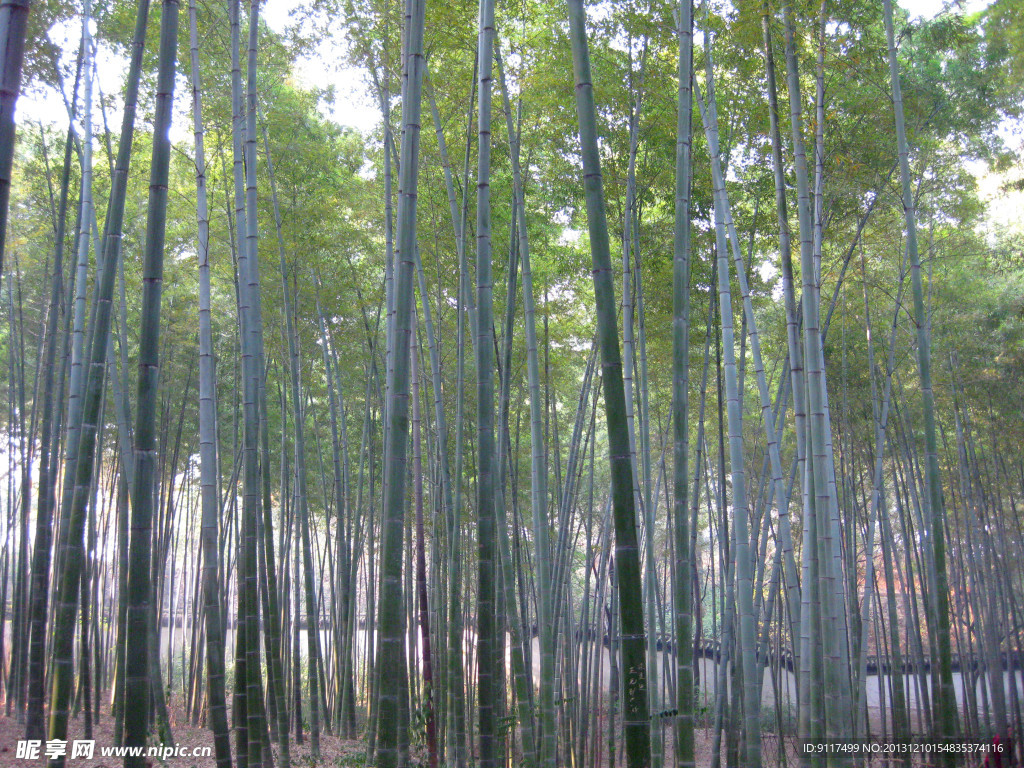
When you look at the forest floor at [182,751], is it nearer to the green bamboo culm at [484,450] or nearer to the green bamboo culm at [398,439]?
the green bamboo culm at [484,450]

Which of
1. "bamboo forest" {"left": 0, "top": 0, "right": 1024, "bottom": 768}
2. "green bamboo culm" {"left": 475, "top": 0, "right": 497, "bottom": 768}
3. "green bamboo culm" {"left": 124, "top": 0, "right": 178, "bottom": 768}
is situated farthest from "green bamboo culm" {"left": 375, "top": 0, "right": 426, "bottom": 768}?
"green bamboo culm" {"left": 124, "top": 0, "right": 178, "bottom": 768}

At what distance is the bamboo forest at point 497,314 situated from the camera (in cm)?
296

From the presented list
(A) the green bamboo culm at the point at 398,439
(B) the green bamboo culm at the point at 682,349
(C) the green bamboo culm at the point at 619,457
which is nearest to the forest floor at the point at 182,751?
(A) the green bamboo culm at the point at 398,439

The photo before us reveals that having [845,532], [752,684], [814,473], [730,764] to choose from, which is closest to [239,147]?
[814,473]

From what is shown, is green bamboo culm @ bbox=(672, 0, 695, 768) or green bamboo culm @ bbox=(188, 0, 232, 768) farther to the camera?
green bamboo culm @ bbox=(188, 0, 232, 768)

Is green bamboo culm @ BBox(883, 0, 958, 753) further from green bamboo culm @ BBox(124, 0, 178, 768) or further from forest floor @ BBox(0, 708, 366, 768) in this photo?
forest floor @ BBox(0, 708, 366, 768)

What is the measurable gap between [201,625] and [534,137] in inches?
257

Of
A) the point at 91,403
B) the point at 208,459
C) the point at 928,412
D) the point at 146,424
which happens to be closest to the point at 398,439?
the point at 146,424

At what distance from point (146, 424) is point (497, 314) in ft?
15.2

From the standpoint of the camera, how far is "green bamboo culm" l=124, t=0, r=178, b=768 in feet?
7.73

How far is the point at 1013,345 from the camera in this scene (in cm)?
738

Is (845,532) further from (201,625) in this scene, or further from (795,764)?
(201,625)

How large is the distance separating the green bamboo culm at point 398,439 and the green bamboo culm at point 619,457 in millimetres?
581

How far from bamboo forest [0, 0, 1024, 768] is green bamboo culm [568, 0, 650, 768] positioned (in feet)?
0.03
